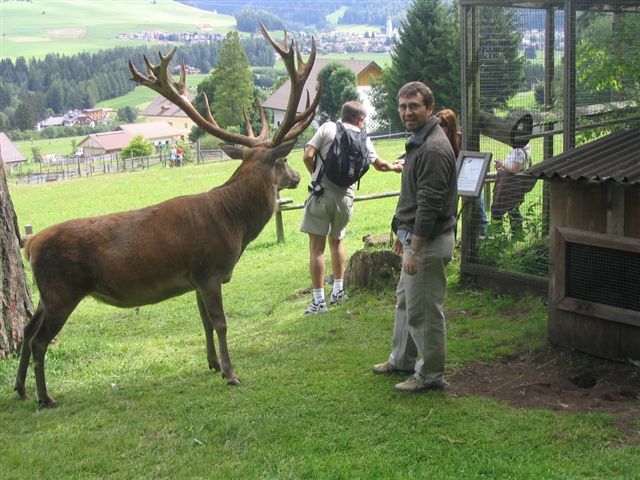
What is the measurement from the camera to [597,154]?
23.0 ft

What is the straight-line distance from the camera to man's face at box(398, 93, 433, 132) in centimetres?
600

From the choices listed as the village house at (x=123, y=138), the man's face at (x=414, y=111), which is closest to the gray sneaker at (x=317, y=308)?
the man's face at (x=414, y=111)

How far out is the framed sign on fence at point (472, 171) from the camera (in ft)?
28.2

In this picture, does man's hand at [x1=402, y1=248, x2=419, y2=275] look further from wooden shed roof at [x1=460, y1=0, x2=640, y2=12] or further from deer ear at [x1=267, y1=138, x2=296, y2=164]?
wooden shed roof at [x1=460, y1=0, x2=640, y2=12]

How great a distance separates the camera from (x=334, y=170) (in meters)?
8.92

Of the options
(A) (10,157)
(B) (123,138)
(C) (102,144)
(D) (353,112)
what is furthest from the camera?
(B) (123,138)

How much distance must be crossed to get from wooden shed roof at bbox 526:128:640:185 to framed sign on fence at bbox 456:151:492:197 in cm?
145

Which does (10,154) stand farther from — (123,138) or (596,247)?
(596,247)

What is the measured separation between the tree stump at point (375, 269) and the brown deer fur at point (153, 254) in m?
2.64

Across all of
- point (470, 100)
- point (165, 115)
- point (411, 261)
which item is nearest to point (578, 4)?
point (470, 100)

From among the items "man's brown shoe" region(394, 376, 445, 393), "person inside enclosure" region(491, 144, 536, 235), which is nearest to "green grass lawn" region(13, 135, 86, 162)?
"person inside enclosure" region(491, 144, 536, 235)

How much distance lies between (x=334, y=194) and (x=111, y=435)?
4130mm

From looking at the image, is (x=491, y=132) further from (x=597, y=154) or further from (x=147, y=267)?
(x=147, y=267)

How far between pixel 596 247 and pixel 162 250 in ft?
11.9
